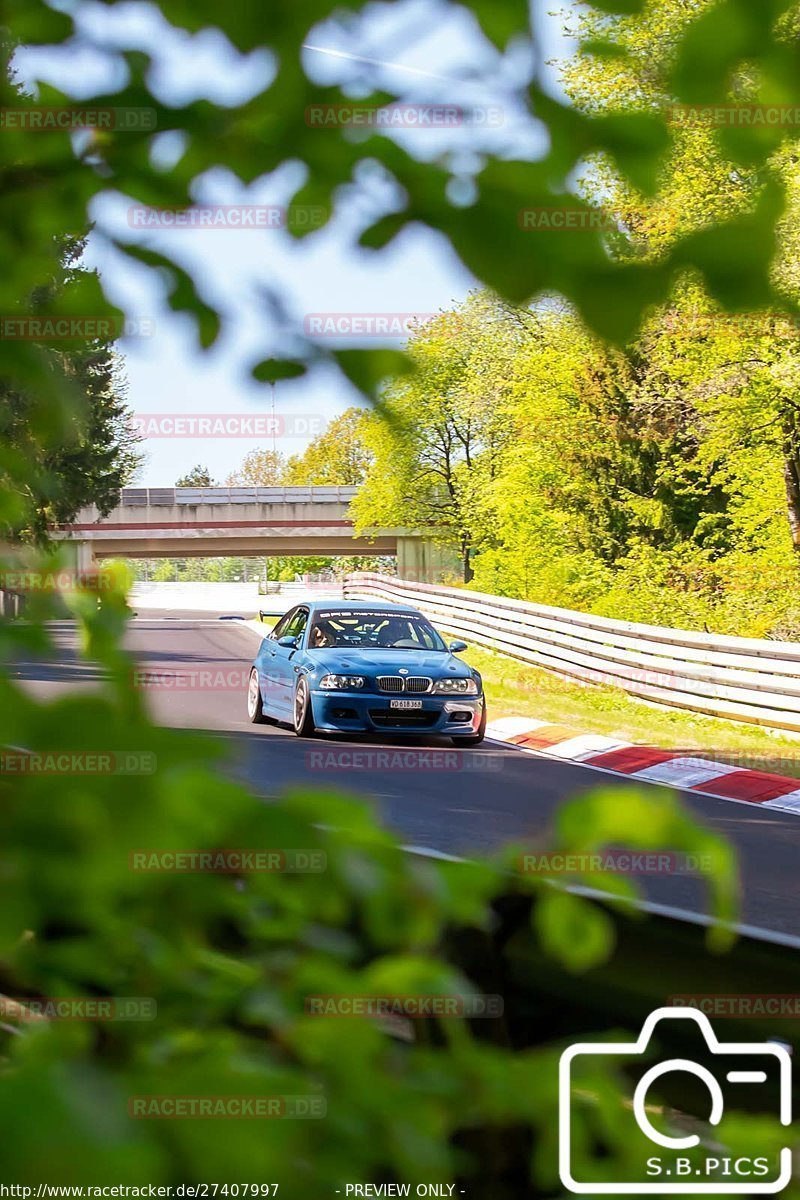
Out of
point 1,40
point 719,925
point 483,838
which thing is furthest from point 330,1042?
point 483,838

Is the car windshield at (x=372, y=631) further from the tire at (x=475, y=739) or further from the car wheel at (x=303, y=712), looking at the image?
the tire at (x=475, y=739)

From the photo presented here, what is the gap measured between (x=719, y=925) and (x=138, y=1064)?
1.31 feet

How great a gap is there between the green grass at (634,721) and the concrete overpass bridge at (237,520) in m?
33.6

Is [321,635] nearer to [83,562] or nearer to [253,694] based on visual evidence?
[253,694]

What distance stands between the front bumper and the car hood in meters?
0.26

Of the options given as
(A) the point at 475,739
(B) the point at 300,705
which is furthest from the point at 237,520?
(A) the point at 475,739

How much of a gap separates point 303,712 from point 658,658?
224 inches

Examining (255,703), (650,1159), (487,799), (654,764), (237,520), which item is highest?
(237,520)

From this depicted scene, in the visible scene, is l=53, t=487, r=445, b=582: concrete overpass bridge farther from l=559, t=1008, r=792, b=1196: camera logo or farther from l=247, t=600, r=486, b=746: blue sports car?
l=559, t=1008, r=792, b=1196: camera logo

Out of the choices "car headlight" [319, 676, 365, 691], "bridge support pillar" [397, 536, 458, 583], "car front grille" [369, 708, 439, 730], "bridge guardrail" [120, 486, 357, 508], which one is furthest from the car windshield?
"bridge guardrail" [120, 486, 357, 508]

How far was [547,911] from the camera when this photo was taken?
39.0 inches

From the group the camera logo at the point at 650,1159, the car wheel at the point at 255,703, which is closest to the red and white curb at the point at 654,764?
the car wheel at the point at 255,703

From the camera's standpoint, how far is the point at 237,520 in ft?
189

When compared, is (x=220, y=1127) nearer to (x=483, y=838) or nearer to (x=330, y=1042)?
(x=330, y=1042)
